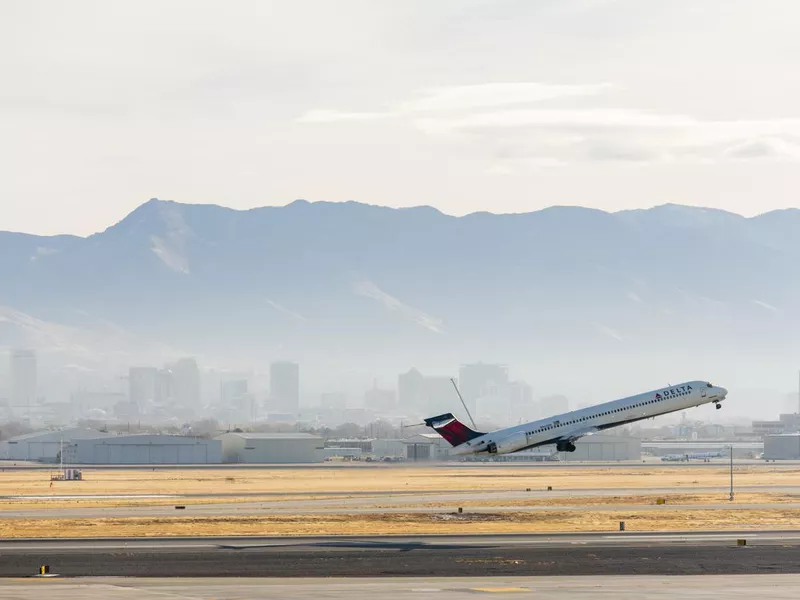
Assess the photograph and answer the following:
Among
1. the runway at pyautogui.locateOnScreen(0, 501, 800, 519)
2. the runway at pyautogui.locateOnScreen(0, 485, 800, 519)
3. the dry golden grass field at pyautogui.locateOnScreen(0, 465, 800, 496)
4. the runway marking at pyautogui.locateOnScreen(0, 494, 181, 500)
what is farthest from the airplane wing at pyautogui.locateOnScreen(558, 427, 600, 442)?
the runway marking at pyautogui.locateOnScreen(0, 494, 181, 500)

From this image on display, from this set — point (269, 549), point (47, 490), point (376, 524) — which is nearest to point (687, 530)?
point (376, 524)

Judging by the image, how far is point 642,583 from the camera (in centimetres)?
6122

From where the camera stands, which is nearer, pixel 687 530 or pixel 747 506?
pixel 687 530

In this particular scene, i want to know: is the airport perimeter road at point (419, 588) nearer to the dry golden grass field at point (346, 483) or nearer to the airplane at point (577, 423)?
the airplane at point (577, 423)

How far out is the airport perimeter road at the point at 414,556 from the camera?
2616 inches

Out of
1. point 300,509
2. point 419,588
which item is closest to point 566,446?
point 300,509

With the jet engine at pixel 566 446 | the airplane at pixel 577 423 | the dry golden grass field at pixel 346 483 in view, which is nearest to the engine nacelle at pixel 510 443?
the airplane at pixel 577 423

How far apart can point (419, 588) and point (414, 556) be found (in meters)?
13.9

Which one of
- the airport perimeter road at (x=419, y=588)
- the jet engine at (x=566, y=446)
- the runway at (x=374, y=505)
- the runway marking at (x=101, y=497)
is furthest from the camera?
the runway marking at (x=101, y=497)

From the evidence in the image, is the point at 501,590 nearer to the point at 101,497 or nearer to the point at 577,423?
the point at 577,423

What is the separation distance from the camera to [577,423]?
401 feet

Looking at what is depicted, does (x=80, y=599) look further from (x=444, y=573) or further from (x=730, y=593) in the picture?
(x=730, y=593)

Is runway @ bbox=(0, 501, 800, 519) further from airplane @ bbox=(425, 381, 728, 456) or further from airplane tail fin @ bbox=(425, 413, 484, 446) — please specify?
airplane tail fin @ bbox=(425, 413, 484, 446)

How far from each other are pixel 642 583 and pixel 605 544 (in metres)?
19.1
